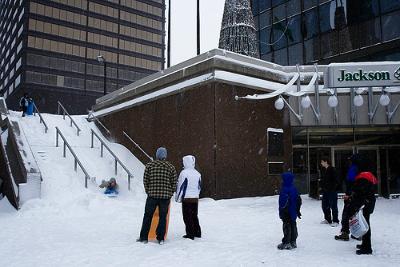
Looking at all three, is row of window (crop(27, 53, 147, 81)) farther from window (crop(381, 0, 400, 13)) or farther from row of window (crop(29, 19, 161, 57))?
window (crop(381, 0, 400, 13))

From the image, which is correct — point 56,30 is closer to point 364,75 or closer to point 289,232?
point 364,75

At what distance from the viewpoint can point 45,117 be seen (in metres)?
20.3

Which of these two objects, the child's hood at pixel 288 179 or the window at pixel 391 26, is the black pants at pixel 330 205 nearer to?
the child's hood at pixel 288 179

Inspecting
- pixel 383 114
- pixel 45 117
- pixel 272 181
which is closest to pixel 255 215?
pixel 272 181

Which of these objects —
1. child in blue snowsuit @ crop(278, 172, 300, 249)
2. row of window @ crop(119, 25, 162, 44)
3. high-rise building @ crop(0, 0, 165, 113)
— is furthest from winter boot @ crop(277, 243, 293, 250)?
row of window @ crop(119, 25, 162, 44)

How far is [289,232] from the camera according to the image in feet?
23.0

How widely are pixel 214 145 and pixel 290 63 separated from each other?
64.0 ft

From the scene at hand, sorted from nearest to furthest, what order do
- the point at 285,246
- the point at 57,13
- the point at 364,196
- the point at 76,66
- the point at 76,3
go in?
the point at 364,196 < the point at 285,246 < the point at 57,13 < the point at 76,66 < the point at 76,3

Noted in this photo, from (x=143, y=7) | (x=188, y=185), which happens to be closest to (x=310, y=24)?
(x=188, y=185)

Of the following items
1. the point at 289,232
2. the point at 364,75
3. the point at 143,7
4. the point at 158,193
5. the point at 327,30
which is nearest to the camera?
the point at 289,232

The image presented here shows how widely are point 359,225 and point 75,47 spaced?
62.7 m

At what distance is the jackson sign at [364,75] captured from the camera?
49.8 ft

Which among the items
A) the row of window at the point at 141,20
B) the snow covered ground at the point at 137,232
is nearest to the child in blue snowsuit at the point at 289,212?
the snow covered ground at the point at 137,232

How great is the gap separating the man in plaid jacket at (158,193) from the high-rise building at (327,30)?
21.3m
